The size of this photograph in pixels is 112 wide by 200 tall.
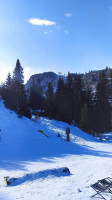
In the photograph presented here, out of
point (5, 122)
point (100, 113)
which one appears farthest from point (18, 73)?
point (100, 113)

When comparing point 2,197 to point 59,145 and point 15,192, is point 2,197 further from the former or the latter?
point 59,145

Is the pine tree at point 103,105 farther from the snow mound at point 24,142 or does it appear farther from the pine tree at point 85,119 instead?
the snow mound at point 24,142

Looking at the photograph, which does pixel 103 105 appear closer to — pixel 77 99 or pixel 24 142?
pixel 77 99

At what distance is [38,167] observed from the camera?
29.5 feet

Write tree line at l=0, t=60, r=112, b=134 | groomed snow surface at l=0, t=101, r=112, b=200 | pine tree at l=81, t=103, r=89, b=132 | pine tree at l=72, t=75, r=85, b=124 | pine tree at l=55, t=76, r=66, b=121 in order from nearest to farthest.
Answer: groomed snow surface at l=0, t=101, r=112, b=200
pine tree at l=81, t=103, r=89, b=132
tree line at l=0, t=60, r=112, b=134
pine tree at l=55, t=76, r=66, b=121
pine tree at l=72, t=75, r=85, b=124

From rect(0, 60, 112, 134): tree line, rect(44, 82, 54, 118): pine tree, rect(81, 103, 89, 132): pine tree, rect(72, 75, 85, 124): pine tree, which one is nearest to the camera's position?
rect(81, 103, 89, 132): pine tree

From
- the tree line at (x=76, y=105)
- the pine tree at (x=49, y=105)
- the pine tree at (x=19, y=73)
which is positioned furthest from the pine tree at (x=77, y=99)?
the pine tree at (x=19, y=73)

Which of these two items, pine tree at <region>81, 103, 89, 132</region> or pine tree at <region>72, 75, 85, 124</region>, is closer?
pine tree at <region>81, 103, 89, 132</region>

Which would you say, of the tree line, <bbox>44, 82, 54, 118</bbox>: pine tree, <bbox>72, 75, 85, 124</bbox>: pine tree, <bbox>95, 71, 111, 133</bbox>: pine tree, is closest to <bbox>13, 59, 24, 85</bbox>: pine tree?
the tree line

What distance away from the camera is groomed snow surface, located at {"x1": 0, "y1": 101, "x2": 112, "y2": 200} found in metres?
4.89

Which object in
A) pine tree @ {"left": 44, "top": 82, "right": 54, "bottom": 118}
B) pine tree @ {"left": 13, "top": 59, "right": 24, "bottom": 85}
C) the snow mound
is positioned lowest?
the snow mound

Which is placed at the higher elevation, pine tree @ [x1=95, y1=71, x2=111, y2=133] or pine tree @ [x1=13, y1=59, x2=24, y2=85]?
pine tree @ [x1=13, y1=59, x2=24, y2=85]

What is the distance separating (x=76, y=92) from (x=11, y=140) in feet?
75.4

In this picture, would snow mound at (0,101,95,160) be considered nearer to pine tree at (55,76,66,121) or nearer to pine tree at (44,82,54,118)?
pine tree at (44,82,54,118)
